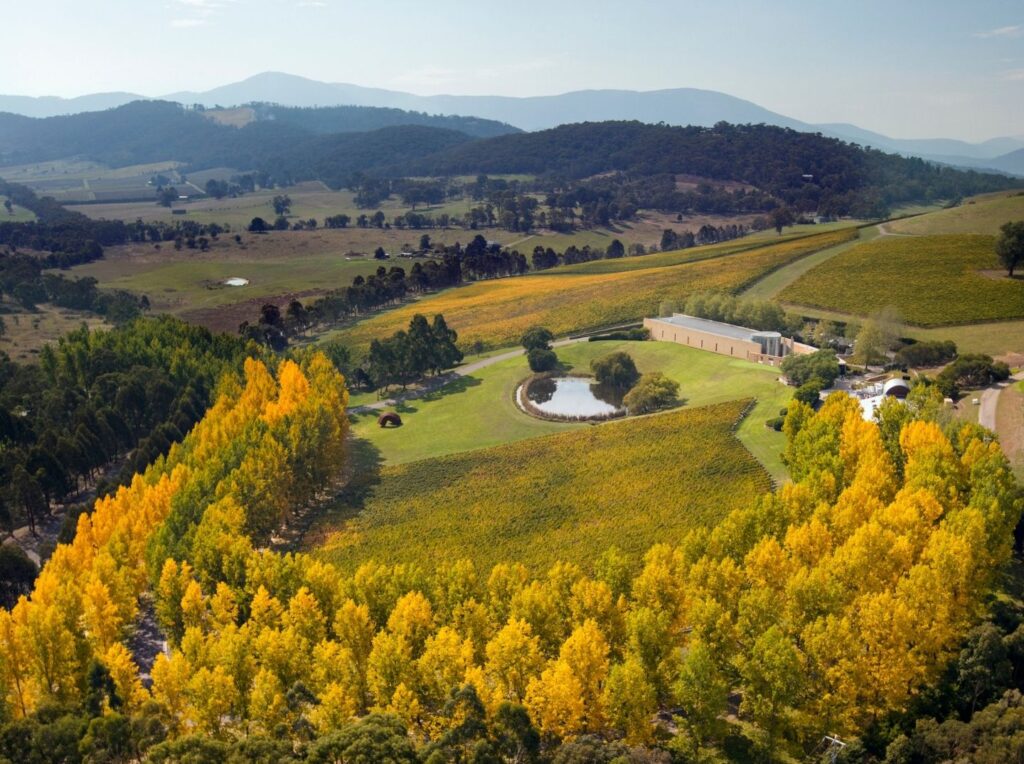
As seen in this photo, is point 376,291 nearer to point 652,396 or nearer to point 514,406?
point 514,406

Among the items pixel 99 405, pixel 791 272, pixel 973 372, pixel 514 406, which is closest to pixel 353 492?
pixel 514 406

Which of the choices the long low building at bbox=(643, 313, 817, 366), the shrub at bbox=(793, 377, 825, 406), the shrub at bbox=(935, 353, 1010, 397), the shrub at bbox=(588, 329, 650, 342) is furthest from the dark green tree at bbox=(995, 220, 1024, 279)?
the shrub at bbox=(793, 377, 825, 406)

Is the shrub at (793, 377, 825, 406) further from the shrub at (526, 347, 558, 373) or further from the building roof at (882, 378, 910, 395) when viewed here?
the shrub at (526, 347, 558, 373)

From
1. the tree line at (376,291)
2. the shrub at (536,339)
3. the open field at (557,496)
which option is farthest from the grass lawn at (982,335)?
the tree line at (376,291)

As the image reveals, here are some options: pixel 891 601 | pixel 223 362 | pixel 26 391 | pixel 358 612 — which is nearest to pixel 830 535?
pixel 891 601

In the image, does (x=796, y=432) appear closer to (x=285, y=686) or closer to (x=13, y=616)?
(x=285, y=686)
